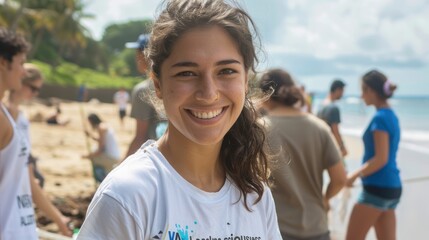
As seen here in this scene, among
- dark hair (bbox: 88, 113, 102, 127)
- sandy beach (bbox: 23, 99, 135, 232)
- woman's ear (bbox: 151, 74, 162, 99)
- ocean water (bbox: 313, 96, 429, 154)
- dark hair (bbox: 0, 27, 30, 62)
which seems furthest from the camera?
ocean water (bbox: 313, 96, 429, 154)

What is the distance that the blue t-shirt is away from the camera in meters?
4.54

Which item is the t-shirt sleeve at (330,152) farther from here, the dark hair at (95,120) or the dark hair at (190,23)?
the dark hair at (95,120)

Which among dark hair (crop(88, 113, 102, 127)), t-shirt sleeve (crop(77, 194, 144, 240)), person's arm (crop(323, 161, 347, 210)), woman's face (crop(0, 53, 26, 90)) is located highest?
woman's face (crop(0, 53, 26, 90))

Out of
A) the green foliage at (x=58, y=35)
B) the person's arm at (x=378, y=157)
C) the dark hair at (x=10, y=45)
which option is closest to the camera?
the dark hair at (x=10, y=45)

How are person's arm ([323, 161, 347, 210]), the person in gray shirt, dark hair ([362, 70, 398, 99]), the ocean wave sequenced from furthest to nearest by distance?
the ocean wave → the person in gray shirt → dark hair ([362, 70, 398, 99]) → person's arm ([323, 161, 347, 210])

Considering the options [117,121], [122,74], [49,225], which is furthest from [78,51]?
[49,225]

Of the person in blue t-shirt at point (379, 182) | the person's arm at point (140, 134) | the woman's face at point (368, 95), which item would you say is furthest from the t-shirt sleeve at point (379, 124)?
the person's arm at point (140, 134)

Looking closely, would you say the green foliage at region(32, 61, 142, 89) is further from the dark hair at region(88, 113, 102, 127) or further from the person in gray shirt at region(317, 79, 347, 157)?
the person in gray shirt at region(317, 79, 347, 157)

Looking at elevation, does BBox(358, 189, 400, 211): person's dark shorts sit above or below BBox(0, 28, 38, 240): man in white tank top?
below

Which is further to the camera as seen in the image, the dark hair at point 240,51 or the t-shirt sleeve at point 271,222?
the t-shirt sleeve at point 271,222

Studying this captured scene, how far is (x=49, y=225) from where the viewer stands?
588 centimetres

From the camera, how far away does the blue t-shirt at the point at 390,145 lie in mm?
4535

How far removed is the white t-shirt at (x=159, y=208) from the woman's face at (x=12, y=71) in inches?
65.8

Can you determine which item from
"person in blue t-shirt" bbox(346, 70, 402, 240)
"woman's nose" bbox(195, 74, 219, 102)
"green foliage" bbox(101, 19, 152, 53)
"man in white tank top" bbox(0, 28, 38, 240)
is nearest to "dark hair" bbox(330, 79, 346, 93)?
"person in blue t-shirt" bbox(346, 70, 402, 240)
